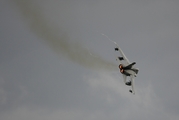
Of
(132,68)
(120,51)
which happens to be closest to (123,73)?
(132,68)

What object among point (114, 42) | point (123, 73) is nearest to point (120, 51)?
point (114, 42)

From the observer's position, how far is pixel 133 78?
83875mm

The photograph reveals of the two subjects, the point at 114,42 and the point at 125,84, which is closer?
the point at 125,84

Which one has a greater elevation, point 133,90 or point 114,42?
point 114,42

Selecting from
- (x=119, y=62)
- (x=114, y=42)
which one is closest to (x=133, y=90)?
(x=119, y=62)

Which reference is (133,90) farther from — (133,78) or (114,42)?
(114,42)

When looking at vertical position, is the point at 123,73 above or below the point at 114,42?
Result: below

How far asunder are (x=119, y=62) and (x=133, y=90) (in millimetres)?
8740

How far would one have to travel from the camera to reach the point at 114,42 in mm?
92062

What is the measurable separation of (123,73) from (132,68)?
2589mm

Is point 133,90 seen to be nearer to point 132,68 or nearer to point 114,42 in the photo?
point 132,68

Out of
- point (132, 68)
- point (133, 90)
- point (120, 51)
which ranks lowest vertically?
point (133, 90)

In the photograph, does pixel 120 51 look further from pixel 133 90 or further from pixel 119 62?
pixel 133 90

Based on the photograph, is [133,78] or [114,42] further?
[114,42]
